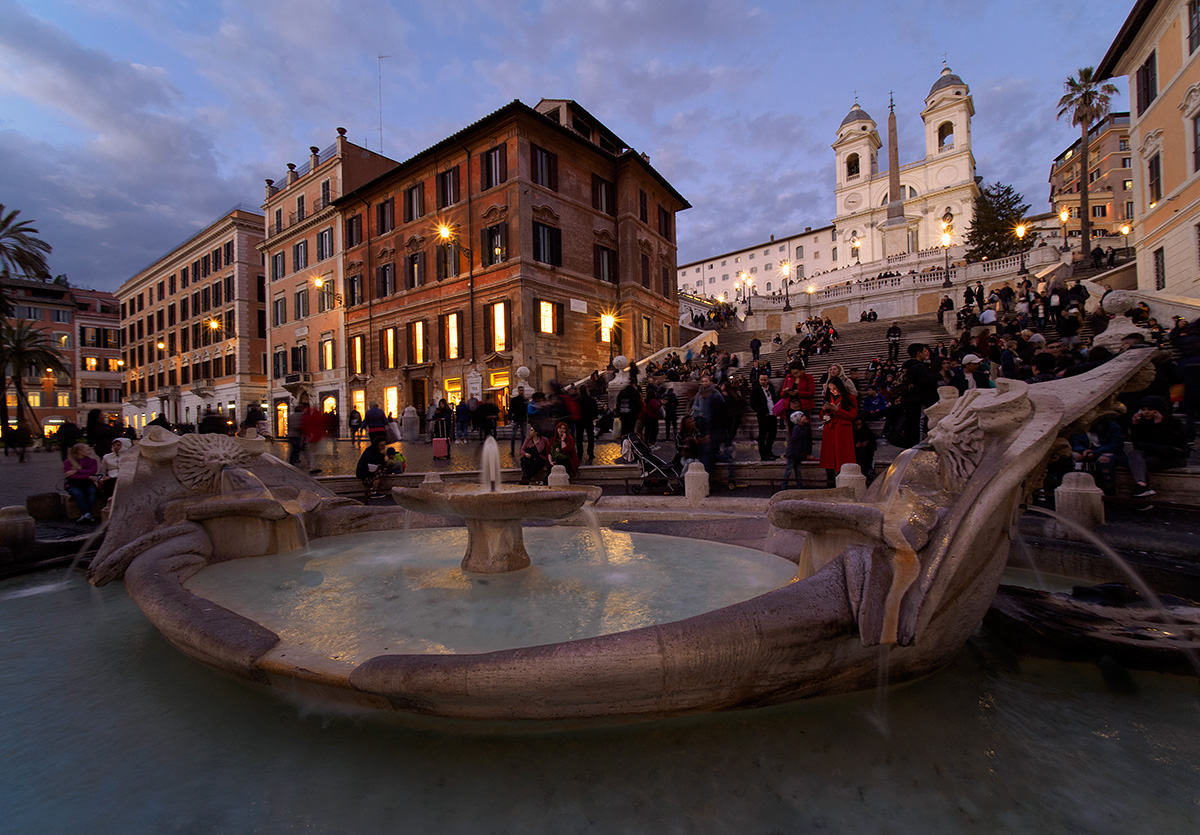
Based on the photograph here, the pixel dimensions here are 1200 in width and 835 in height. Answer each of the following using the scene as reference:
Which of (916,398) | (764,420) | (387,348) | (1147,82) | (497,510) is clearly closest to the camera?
(497,510)

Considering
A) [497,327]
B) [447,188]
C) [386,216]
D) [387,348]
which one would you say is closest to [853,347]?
[497,327]

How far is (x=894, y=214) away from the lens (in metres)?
59.0

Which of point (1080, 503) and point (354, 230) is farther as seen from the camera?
point (354, 230)

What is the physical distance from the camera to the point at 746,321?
39500 millimetres

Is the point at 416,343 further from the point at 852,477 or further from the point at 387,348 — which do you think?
the point at 852,477

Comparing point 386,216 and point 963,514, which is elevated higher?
point 386,216

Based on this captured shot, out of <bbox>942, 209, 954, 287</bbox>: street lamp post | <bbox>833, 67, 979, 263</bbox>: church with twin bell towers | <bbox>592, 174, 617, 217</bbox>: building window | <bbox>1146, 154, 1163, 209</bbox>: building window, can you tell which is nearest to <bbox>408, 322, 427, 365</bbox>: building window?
<bbox>592, 174, 617, 217</bbox>: building window

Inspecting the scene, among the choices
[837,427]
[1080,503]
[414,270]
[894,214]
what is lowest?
[1080,503]

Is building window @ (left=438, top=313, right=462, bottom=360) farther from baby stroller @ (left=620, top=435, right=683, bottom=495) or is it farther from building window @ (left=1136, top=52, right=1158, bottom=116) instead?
building window @ (left=1136, top=52, right=1158, bottom=116)

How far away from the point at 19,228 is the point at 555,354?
28743 millimetres

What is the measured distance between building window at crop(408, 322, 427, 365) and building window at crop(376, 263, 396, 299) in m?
2.96

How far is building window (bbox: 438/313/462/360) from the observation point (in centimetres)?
2620

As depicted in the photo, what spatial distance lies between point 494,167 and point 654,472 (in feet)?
70.0

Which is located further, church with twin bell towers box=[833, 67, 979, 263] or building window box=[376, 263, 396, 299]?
church with twin bell towers box=[833, 67, 979, 263]
